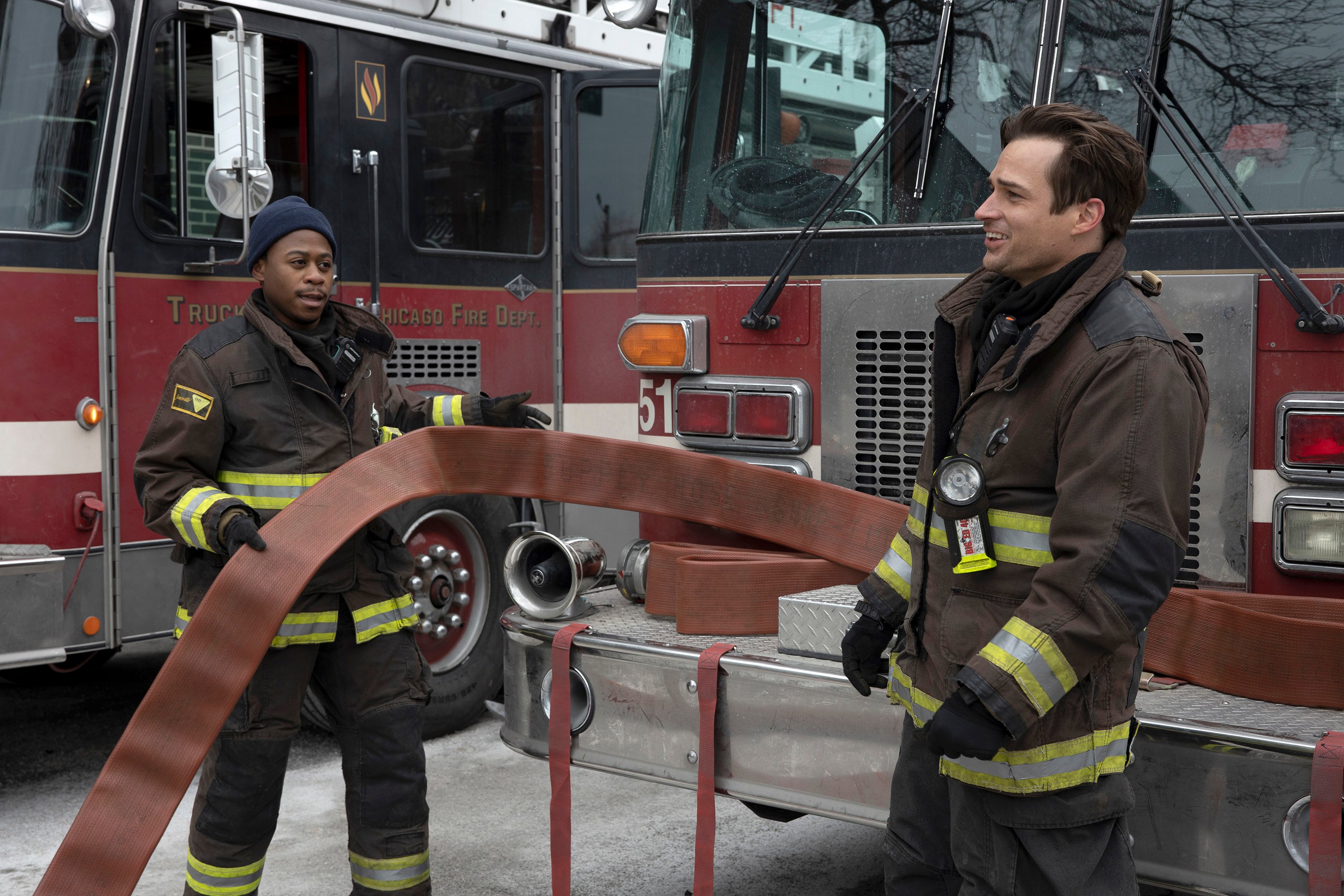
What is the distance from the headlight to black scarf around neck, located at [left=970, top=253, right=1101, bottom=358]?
3.30 feet

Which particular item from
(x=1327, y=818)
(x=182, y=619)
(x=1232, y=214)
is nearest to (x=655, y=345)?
(x=182, y=619)

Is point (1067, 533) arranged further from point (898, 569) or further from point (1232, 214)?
point (1232, 214)

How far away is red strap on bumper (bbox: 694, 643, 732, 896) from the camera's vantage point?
313cm

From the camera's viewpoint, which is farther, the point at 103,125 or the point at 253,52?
the point at 103,125

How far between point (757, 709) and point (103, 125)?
3.24 m

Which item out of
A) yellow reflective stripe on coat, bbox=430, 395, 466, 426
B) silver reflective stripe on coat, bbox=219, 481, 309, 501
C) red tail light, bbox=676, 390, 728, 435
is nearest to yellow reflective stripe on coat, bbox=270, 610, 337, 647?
silver reflective stripe on coat, bbox=219, 481, 309, 501

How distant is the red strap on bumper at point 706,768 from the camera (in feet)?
10.3

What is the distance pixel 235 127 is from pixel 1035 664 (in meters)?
3.38

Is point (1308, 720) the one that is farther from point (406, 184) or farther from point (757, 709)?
point (406, 184)

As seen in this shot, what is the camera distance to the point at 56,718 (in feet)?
19.6

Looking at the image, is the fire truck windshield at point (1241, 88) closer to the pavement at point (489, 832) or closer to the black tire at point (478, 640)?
the pavement at point (489, 832)

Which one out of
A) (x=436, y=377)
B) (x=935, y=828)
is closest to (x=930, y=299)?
(x=935, y=828)

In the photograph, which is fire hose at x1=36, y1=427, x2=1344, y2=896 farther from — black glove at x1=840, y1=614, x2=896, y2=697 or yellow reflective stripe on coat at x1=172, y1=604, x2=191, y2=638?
black glove at x1=840, y1=614, x2=896, y2=697

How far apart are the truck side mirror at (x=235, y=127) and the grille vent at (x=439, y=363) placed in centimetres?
129
